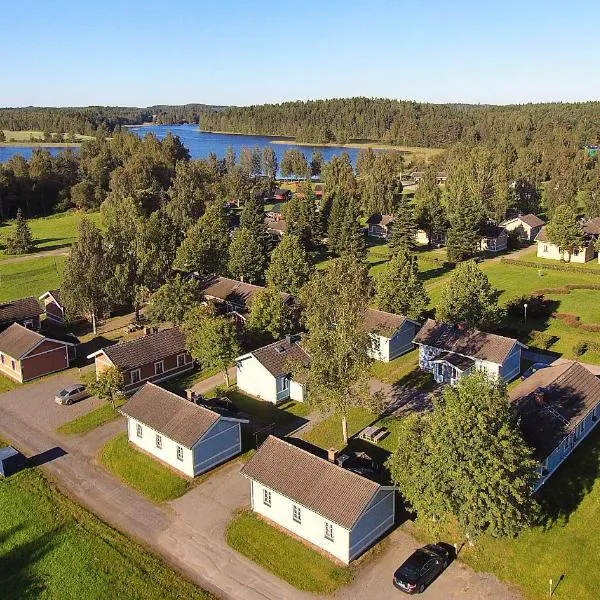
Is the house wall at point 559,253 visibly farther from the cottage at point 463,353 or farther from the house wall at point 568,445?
the house wall at point 568,445

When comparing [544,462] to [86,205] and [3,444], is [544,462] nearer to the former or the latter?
[3,444]

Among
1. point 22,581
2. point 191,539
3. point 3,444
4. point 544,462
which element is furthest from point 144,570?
point 544,462

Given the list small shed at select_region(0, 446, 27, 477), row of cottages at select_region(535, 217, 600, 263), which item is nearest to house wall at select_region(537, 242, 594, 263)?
row of cottages at select_region(535, 217, 600, 263)

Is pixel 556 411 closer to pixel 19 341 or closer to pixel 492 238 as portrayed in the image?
pixel 19 341

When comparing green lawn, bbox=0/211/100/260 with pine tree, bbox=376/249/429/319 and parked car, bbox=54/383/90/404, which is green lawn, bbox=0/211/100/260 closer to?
parked car, bbox=54/383/90/404

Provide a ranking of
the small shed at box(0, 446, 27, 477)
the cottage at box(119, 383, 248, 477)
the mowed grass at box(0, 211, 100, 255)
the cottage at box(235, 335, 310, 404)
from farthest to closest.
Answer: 1. the mowed grass at box(0, 211, 100, 255)
2. the cottage at box(235, 335, 310, 404)
3. the small shed at box(0, 446, 27, 477)
4. the cottage at box(119, 383, 248, 477)

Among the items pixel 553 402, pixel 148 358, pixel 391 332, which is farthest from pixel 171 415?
pixel 553 402
